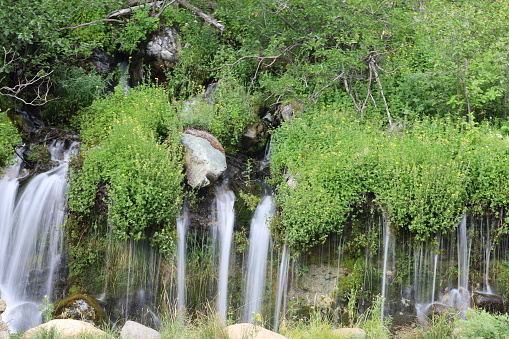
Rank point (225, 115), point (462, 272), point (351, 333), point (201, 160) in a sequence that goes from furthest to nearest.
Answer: point (225, 115)
point (201, 160)
point (462, 272)
point (351, 333)

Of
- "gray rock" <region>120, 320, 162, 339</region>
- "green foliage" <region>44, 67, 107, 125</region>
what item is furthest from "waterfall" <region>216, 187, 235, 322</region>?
"green foliage" <region>44, 67, 107, 125</region>

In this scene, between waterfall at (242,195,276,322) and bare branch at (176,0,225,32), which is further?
bare branch at (176,0,225,32)

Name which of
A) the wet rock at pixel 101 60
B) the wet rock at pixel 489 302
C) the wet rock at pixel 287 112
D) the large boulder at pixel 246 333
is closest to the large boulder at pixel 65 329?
the large boulder at pixel 246 333

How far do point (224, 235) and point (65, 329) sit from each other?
3036 mm

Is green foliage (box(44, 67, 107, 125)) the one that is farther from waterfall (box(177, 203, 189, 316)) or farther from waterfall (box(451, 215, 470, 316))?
waterfall (box(451, 215, 470, 316))

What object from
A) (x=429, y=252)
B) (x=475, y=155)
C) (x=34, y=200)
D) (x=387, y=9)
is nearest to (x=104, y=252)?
(x=34, y=200)

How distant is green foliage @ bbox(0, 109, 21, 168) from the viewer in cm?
855

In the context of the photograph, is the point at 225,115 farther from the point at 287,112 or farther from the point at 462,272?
the point at 462,272

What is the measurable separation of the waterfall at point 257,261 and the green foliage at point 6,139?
172 inches

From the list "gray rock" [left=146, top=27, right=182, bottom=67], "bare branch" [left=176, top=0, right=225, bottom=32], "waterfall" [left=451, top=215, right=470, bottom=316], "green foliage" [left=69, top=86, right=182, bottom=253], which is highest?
"bare branch" [left=176, top=0, right=225, bottom=32]

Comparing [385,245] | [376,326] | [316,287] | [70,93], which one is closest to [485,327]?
[376,326]

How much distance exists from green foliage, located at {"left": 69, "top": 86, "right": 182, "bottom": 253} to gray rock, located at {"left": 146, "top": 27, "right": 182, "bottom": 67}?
9.53 ft

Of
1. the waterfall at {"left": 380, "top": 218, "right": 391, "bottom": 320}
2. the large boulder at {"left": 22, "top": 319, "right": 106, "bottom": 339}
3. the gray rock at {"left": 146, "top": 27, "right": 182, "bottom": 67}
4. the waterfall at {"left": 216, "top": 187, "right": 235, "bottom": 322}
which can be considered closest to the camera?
the large boulder at {"left": 22, "top": 319, "right": 106, "bottom": 339}

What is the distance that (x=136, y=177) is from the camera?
7773mm
